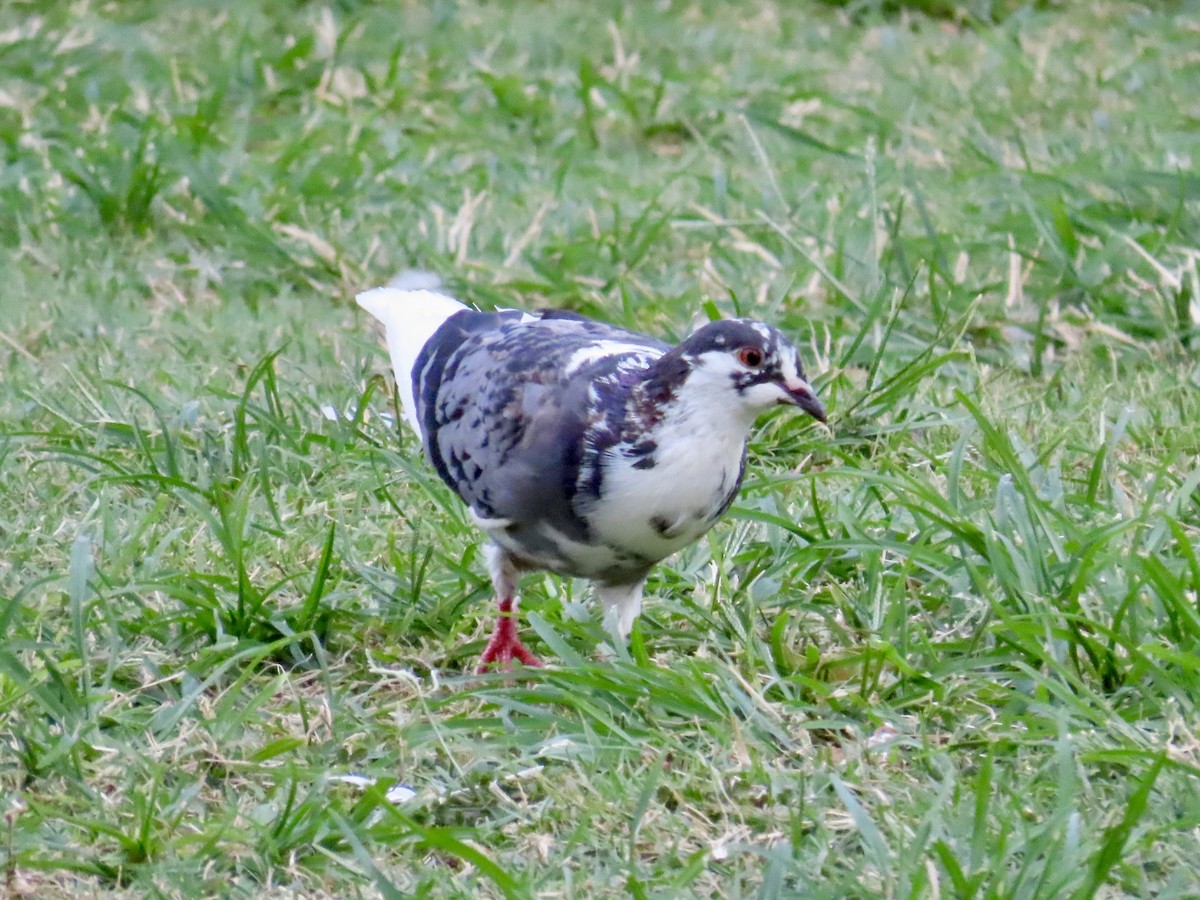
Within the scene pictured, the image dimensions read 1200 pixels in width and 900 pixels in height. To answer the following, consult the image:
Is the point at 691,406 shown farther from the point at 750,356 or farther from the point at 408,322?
the point at 408,322

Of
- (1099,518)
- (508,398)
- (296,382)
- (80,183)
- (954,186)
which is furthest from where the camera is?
(954,186)

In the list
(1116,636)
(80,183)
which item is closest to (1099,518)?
(1116,636)

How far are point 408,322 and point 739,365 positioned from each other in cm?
112

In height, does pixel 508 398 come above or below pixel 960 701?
above

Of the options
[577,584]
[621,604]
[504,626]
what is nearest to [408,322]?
[577,584]

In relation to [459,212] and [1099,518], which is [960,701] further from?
[459,212]

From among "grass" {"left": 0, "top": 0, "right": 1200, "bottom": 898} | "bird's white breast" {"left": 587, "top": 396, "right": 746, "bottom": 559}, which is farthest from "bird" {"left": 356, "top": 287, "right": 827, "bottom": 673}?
"grass" {"left": 0, "top": 0, "right": 1200, "bottom": 898}

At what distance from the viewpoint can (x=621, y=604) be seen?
327 cm

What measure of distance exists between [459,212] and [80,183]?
3.95ft

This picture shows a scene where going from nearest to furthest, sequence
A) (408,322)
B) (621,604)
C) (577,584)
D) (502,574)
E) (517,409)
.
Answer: (517,409), (621,604), (502,574), (577,584), (408,322)

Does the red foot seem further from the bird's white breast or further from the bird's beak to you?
the bird's beak

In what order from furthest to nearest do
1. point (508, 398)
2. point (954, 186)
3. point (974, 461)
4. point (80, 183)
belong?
1. point (954, 186)
2. point (80, 183)
3. point (974, 461)
4. point (508, 398)

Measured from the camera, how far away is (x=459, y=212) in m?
5.60

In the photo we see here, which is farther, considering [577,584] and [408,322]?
[408,322]
